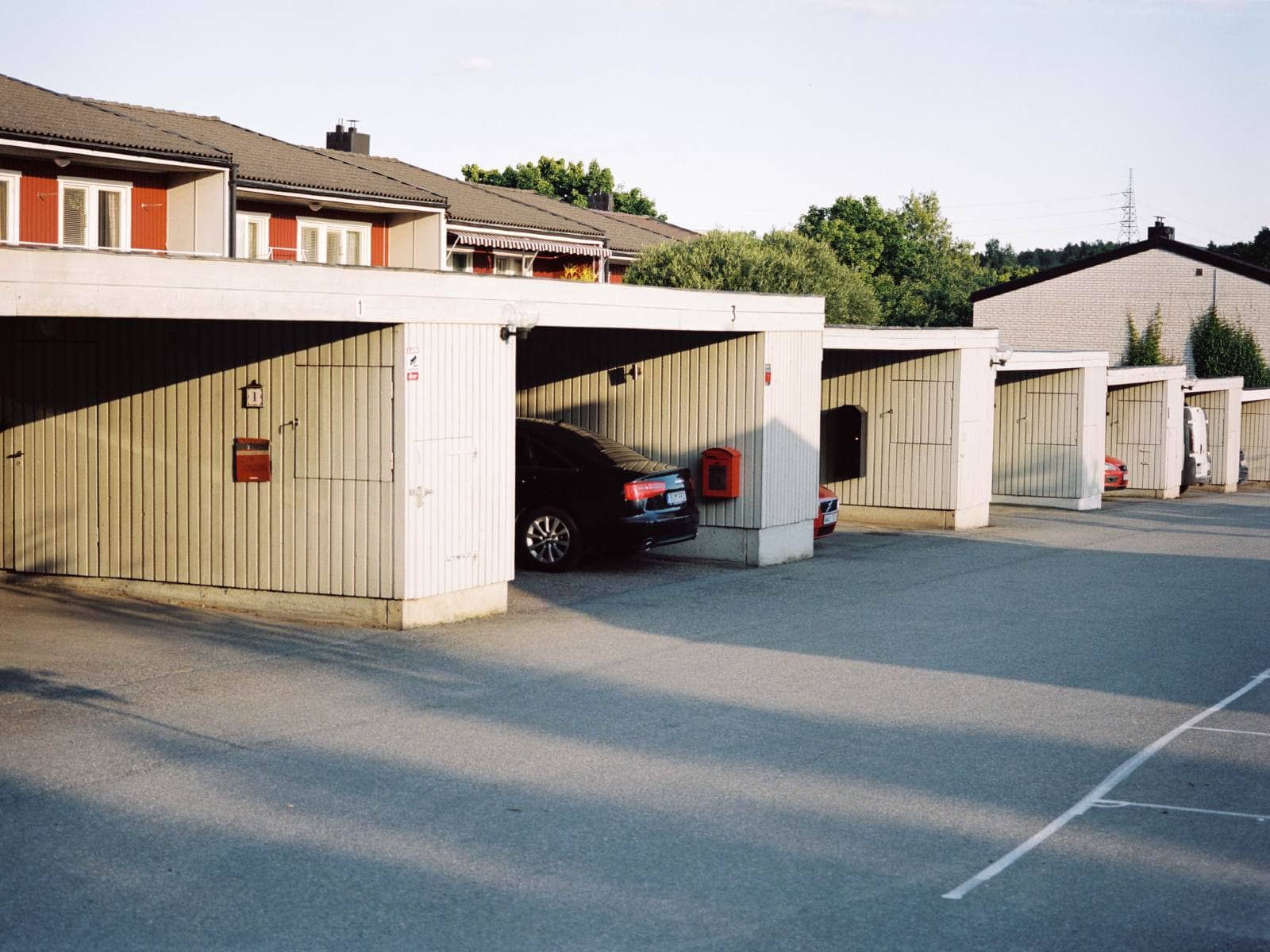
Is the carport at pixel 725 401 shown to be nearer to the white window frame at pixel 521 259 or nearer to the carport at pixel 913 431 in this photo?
the carport at pixel 913 431

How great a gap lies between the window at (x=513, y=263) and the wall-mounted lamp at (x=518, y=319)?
69.5 ft

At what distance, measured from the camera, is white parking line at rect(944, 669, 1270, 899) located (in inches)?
256

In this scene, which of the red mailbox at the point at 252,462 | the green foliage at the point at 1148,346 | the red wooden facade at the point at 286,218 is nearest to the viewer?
the red mailbox at the point at 252,462

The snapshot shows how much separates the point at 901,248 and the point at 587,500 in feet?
270

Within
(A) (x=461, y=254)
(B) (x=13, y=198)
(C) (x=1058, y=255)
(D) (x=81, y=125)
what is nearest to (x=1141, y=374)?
(A) (x=461, y=254)

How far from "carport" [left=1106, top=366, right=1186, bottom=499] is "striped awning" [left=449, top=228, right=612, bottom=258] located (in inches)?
489

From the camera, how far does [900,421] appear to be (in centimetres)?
2394

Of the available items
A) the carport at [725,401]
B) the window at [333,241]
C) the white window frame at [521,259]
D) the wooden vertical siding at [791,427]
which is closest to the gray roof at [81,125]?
the window at [333,241]

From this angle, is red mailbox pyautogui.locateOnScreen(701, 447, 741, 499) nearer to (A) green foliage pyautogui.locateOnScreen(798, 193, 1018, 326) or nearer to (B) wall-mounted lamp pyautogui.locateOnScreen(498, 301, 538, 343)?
(B) wall-mounted lamp pyautogui.locateOnScreen(498, 301, 538, 343)

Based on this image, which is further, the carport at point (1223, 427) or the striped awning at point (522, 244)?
the carport at point (1223, 427)

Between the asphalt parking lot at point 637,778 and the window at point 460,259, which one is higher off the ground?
the window at point 460,259

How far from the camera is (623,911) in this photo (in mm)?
5980

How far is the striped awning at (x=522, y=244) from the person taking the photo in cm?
3228

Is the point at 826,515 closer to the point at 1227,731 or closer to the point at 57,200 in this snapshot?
the point at 1227,731
